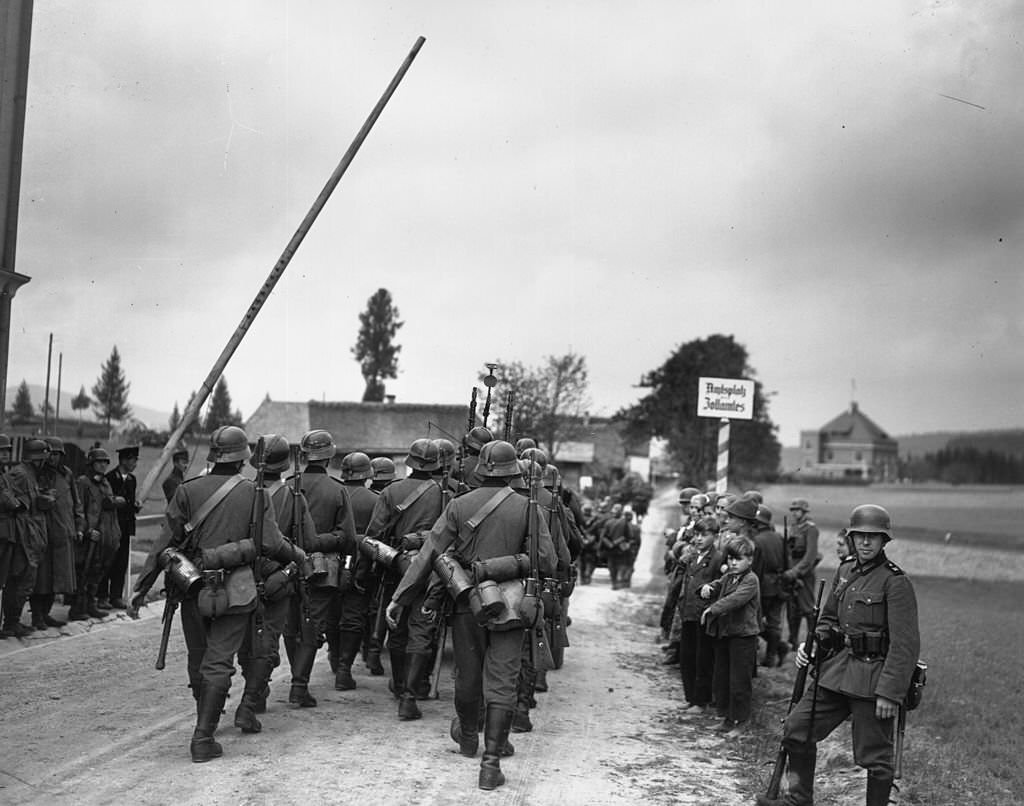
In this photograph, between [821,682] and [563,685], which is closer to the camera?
[821,682]

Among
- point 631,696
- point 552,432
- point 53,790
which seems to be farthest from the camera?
point 552,432

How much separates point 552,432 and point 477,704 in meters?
39.9

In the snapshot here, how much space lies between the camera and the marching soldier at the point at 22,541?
10.8 meters

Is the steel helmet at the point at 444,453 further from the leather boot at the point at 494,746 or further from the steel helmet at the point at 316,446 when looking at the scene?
the leather boot at the point at 494,746

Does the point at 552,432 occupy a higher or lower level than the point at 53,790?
higher

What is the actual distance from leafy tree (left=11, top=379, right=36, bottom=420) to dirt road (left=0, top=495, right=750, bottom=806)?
33.6ft

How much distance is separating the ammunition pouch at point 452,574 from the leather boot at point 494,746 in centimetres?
81

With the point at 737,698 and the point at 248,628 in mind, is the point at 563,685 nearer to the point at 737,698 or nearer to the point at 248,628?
the point at 737,698

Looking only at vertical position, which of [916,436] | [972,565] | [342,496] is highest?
[916,436]

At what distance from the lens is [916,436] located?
11.1 meters

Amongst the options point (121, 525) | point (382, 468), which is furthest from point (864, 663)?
point (121, 525)

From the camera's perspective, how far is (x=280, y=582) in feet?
25.4

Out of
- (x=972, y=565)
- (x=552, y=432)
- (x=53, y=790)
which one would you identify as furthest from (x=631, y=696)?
(x=552, y=432)

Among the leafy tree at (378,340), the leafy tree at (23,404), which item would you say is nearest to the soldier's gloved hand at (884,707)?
the leafy tree at (23,404)
